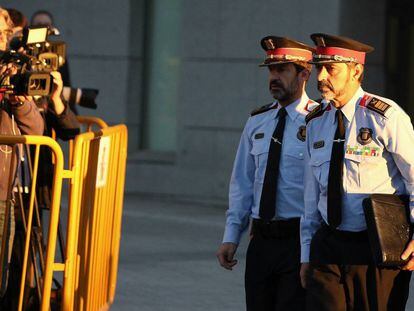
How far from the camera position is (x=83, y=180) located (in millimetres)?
7367

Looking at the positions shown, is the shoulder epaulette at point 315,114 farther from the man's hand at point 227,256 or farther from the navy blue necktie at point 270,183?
the man's hand at point 227,256

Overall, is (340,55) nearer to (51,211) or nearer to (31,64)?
(51,211)

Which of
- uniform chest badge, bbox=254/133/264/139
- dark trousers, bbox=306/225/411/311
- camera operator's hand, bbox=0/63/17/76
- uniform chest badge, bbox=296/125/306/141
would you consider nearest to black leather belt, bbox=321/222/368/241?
dark trousers, bbox=306/225/411/311

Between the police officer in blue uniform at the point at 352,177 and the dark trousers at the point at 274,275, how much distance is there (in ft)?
1.66

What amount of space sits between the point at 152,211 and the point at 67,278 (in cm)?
753

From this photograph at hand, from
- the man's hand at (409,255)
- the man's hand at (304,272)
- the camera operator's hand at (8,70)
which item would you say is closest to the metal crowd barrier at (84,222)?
the camera operator's hand at (8,70)

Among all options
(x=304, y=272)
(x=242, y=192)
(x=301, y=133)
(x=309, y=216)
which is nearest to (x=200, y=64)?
(x=242, y=192)

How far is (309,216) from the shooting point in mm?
6168

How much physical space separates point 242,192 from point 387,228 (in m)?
1.32

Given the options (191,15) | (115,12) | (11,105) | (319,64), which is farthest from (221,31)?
(319,64)

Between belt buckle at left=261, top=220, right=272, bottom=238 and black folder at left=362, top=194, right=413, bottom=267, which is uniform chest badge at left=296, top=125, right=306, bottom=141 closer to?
belt buckle at left=261, top=220, right=272, bottom=238

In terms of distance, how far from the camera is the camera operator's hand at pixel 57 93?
26.1 ft

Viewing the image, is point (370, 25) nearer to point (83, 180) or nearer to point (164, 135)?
point (164, 135)

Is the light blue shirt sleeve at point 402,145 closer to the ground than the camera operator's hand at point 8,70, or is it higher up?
closer to the ground
